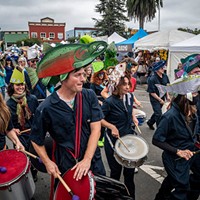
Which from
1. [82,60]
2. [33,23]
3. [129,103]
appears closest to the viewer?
[82,60]

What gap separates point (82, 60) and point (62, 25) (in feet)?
282

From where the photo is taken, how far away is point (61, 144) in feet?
7.36

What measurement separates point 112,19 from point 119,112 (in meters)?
43.3

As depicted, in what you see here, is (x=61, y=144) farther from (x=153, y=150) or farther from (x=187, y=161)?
(x=153, y=150)

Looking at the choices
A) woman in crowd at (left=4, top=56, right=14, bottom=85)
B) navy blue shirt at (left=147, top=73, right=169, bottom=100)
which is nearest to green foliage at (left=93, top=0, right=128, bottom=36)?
woman in crowd at (left=4, top=56, right=14, bottom=85)

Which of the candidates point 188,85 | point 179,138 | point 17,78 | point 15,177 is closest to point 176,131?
point 179,138

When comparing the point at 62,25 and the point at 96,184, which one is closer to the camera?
the point at 96,184

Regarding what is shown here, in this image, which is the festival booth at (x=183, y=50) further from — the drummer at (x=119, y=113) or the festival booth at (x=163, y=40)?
the drummer at (x=119, y=113)

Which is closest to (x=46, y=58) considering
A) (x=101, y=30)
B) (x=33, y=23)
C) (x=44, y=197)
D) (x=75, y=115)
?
(x=75, y=115)

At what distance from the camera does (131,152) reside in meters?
3.23

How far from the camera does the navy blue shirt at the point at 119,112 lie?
11.0 ft

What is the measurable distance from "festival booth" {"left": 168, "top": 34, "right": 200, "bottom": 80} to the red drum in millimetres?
9389

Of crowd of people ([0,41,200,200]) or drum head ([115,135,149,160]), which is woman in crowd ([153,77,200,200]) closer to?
crowd of people ([0,41,200,200])

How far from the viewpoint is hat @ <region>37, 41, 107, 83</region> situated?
2.08 m
